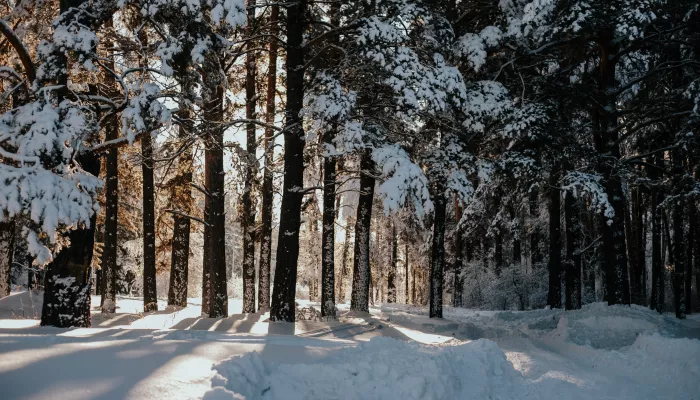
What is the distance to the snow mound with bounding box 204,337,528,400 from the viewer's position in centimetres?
483

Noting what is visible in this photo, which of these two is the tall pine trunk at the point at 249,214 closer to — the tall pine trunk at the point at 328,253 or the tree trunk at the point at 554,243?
the tall pine trunk at the point at 328,253

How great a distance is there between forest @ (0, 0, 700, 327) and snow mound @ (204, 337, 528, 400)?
382 centimetres

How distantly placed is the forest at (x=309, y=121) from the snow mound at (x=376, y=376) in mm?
3822

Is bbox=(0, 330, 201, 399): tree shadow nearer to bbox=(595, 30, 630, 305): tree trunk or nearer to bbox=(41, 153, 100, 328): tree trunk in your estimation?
bbox=(41, 153, 100, 328): tree trunk

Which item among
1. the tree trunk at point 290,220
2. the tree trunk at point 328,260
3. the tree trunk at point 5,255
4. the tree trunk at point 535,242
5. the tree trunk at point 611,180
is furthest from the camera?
the tree trunk at point 535,242

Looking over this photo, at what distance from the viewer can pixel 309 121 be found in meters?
13.1

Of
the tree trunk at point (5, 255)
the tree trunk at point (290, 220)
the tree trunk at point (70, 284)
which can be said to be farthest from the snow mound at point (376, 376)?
the tree trunk at point (5, 255)

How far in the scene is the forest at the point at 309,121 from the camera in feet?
27.6

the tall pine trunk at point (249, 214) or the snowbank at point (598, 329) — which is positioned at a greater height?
the tall pine trunk at point (249, 214)

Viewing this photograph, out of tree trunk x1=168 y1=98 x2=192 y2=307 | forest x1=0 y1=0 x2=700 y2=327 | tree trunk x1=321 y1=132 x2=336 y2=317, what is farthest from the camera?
tree trunk x1=168 y1=98 x2=192 y2=307

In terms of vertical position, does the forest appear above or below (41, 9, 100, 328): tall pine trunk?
above

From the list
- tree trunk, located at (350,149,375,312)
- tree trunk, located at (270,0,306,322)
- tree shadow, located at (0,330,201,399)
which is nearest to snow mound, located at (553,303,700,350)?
tree trunk, located at (350,149,375,312)

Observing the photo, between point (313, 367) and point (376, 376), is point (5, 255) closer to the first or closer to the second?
point (313, 367)

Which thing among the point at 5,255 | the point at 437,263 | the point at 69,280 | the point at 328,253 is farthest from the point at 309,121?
Result: the point at 5,255
